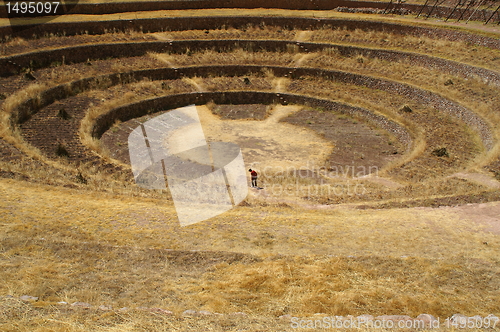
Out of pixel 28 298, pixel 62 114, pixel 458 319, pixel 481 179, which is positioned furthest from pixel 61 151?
pixel 481 179

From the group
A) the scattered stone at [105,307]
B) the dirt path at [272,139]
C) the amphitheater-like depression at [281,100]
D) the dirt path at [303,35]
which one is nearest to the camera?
the scattered stone at [105,307]

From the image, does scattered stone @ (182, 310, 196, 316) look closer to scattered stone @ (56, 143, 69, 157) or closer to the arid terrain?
the arid terrain

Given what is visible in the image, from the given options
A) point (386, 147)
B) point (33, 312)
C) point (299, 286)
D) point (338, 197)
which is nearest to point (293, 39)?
point (386, 147)

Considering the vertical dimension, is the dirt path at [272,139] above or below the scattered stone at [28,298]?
above

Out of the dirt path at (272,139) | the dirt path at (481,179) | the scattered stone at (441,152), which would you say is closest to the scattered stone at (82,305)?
the dirt path at (481,179)

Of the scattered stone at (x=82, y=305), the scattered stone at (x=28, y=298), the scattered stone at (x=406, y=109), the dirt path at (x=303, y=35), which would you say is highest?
the dirt path at (x=303, y=35)

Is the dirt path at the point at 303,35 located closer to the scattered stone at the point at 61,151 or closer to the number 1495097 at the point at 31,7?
the number 1495097 at the point at 31,7

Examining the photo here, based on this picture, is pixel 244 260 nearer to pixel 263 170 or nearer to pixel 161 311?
pixel 161 311

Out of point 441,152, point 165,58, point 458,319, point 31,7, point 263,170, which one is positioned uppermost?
point 31,7

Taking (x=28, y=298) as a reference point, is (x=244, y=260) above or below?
above
